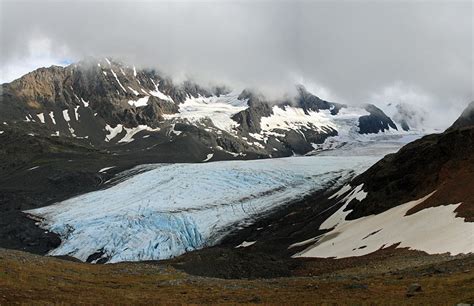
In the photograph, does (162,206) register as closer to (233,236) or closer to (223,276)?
(233,236)

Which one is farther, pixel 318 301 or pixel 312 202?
pixel 312 202

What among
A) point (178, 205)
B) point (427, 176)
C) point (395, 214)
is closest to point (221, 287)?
point (395, 214)

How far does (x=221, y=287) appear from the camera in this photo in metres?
27.8

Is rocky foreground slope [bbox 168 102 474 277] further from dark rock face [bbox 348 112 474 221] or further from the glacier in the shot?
the glacier

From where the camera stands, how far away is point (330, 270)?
123 ft

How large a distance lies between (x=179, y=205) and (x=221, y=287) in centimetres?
6500

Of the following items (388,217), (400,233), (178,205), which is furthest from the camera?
(178,205)

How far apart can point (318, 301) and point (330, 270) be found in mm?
18023

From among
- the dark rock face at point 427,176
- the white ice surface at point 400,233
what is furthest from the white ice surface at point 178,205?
the white ice surface at point 400,233

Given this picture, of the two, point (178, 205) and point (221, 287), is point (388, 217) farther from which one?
point (178, 205)

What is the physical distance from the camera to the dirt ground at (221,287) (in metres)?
18.9

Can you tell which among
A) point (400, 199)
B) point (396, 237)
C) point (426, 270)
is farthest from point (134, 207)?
point (426, 270)

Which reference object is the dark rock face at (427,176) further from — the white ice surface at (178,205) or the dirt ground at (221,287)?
the white ice surface at (178,205)

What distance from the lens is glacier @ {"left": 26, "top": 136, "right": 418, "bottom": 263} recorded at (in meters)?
80.1
